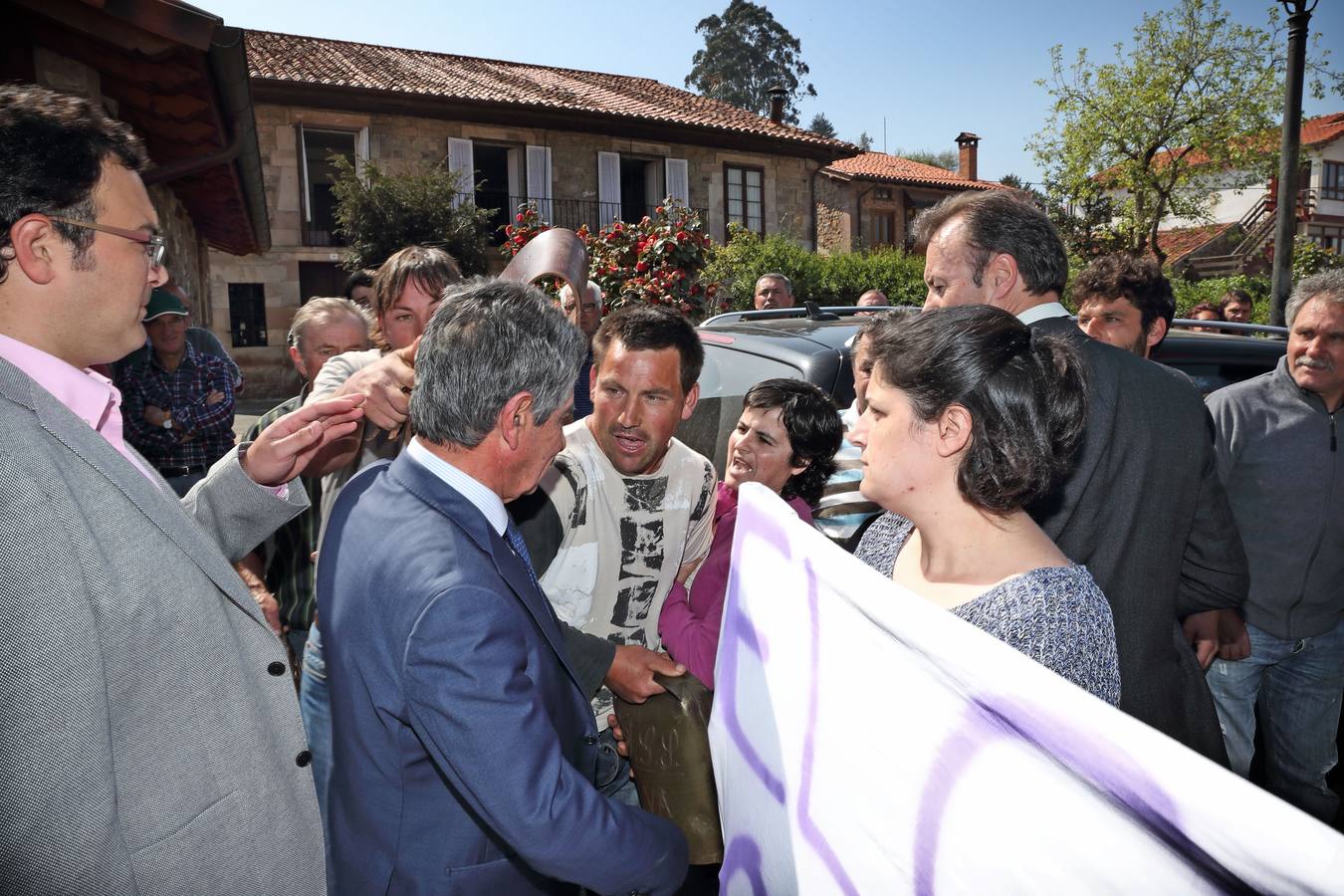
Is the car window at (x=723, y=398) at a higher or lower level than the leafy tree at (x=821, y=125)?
lower

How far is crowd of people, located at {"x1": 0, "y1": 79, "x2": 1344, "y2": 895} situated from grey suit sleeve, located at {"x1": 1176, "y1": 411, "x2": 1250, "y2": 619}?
10 mm

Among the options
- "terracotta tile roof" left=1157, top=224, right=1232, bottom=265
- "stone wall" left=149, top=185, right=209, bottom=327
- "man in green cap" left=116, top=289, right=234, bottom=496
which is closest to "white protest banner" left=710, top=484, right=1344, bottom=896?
"man in green cap" left=116, top=289, right=234, bottom=496

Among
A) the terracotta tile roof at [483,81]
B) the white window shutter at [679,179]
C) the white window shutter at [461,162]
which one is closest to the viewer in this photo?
the terracotta tile roof at [483,81]

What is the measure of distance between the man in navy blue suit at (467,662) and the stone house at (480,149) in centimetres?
1576

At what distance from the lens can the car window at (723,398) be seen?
3391 mm

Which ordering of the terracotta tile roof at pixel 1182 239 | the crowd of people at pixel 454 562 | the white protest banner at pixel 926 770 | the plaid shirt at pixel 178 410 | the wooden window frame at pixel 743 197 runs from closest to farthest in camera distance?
the white protest banner at pixel 926 770, the crowd of people at pixel 454 562, the plaid shirt at pixel 178 410, the wooden window frame at pixel 743 197, the terracotta tile roof at pixel 1182 239

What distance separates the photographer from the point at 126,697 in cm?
128

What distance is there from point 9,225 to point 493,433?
32.6 inches

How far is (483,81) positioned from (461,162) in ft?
10.3

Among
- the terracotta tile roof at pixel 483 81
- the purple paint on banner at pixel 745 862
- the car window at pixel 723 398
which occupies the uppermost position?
the terracotta tile roof at pixel 483 81

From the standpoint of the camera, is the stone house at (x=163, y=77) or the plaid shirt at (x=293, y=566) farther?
the stone house at (x=163, y=77)

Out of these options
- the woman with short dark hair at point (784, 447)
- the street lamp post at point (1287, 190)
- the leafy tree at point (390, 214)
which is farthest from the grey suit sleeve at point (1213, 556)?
the leafy tree at point (390, 214)

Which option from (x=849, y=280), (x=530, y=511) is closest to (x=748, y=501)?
(x=530, y=511)

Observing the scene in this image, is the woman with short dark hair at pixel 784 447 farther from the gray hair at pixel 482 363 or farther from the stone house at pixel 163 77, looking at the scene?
the stone house at pixel 163 77
